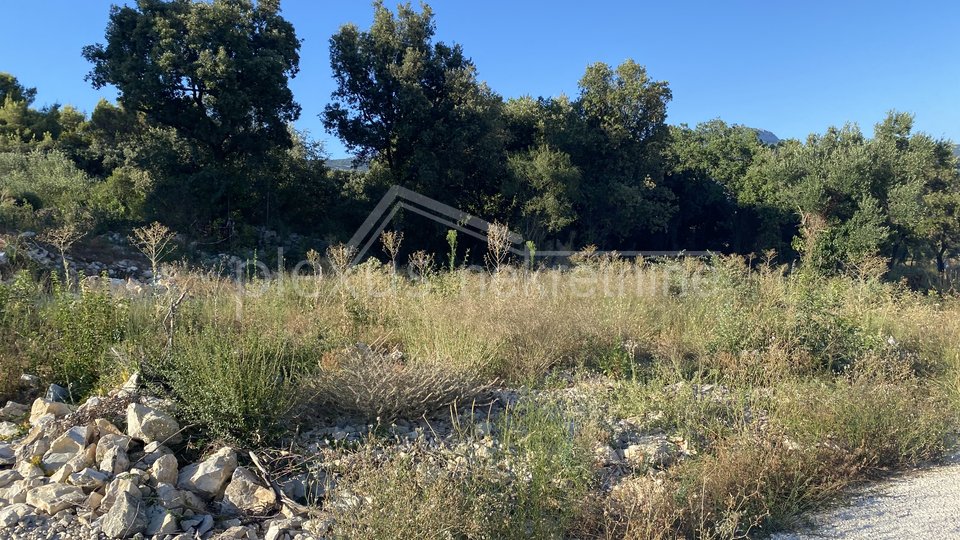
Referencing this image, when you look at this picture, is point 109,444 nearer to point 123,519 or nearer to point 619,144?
point 123,519

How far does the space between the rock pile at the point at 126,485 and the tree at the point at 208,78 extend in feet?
39.5

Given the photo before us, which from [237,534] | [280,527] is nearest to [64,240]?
[237,534]

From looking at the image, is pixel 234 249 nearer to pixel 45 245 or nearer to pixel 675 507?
pixel 45 245

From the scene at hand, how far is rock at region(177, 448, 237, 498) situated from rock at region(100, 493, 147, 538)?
282mm

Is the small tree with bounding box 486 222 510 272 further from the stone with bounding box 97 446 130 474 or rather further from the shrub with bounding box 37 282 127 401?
the stone with bounding box 97 446 130 474

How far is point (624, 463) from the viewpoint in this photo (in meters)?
3.25

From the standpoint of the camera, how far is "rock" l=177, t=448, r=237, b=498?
105 inches

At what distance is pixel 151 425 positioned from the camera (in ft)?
9.55

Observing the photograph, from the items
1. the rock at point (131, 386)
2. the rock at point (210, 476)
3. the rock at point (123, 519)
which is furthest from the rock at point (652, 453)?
the rock at point (131, 386)

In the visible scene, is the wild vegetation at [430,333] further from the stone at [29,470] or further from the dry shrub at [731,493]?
the stone at [29,470]

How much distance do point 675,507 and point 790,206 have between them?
19.9 metres

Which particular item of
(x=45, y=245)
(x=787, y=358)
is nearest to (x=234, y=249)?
(x=45, y=245)

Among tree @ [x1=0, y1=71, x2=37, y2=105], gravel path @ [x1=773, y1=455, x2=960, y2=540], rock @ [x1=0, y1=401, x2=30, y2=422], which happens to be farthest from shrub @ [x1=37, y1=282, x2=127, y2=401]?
tree @ [x1=0, y1=71, x2=37, y2=105]

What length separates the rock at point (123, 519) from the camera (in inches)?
91.5
